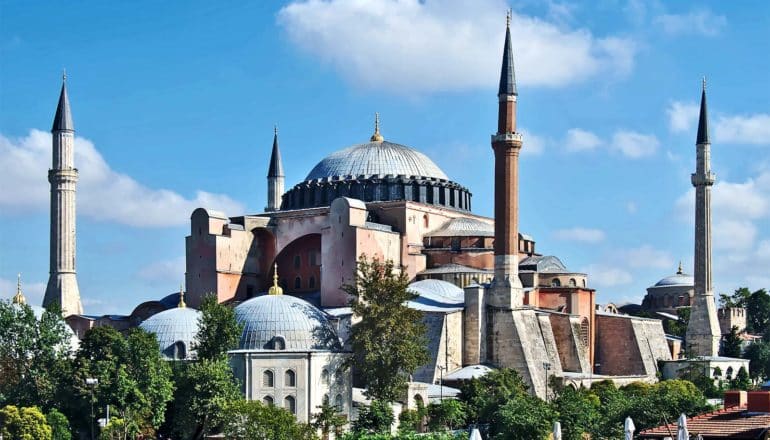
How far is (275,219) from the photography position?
134 ft

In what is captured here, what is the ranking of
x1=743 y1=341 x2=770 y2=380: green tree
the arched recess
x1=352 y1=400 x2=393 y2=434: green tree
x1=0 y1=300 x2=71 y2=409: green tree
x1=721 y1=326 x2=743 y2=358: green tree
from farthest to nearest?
1. x1=721 y1=326 x2=743 y2=358: green tree
2. x1=743 y1=341 x2=770 y2=380: green tree
3. the arched recess
4. x1=0 y1=300 x2=71 y2=409: green tree
5. x1=352 y1=400 x2=393 y2=434: green tree

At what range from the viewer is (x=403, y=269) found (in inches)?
1361

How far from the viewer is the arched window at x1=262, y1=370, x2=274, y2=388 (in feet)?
102

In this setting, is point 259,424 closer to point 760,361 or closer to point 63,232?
point 63,232

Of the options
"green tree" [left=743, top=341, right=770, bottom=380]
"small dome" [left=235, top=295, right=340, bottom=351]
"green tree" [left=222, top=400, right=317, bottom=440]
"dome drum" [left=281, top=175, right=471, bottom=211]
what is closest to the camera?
"green tree" [left=222, top=400, right=317, bottom=440]

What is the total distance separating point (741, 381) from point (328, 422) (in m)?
16.9

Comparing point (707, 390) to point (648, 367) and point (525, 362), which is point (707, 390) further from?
point (525, 362)

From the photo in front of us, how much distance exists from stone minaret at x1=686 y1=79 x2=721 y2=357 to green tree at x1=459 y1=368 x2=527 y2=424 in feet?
41.2

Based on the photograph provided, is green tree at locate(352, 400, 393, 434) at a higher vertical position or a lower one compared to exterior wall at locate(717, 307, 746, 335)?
lower

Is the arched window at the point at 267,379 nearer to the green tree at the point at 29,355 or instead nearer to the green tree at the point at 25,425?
the green tree at the point at 29,355

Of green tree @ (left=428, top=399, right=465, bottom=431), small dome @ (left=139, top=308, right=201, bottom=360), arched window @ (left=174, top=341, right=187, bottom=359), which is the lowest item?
green tree @ (left=428, top=399, right=465, bottom=431)

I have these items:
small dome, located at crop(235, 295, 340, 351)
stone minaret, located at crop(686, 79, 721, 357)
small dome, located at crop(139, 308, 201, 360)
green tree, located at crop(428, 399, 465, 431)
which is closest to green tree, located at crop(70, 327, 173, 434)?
small dome, located at crop(139, 308, 201, 360)

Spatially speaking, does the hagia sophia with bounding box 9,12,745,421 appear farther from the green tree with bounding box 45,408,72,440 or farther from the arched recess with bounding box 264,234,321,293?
the green tree with bounding box 45,408,72,440

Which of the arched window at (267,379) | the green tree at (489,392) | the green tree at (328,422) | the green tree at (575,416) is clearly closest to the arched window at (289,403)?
the arched window at (267,379)
